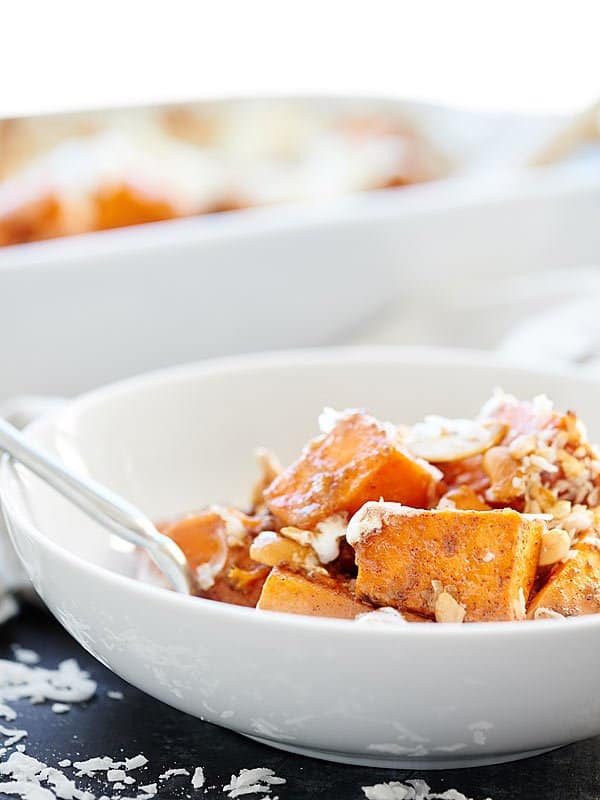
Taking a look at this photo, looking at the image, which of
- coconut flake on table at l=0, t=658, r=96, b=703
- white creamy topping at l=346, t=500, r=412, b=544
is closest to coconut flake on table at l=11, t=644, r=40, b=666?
coconut flake on table at l=0, t=658, r=96, b=703

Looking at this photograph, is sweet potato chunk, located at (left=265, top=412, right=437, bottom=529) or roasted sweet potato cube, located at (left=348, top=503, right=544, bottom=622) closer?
roasted sweet potato cube, located at (left=348, top=503, right=544, bottom=622)

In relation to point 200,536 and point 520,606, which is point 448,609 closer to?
point 520,606

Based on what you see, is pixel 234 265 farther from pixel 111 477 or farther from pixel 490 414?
pixel 490 414

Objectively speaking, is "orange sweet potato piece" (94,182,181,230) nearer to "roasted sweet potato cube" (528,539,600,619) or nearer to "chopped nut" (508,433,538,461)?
"chopped nut" (508,433,538,461)

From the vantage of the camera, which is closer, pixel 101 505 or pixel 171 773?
pixel 171 773

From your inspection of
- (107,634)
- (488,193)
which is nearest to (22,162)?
(488,193)

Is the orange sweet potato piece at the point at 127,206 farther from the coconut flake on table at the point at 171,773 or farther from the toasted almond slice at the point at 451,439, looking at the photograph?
the coconut flake on table at the point at 171,773

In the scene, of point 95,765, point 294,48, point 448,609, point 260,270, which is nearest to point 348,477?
point 448,609
